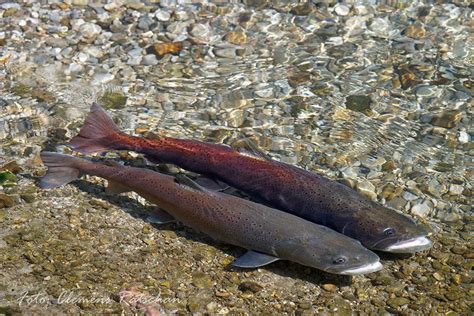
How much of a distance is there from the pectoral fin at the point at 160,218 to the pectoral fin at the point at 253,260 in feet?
2.51

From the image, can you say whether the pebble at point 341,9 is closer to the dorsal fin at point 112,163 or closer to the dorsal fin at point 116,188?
the dorsal fin at point 112,163

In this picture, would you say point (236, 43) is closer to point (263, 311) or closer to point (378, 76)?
point (378, 76)

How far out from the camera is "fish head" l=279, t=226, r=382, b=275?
210 inches

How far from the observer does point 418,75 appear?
8703 mm

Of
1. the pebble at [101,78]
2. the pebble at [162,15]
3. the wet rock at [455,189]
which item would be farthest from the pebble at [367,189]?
the pebble at [162,15]

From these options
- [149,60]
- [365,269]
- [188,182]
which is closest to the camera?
[365,269]

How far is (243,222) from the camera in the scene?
5.71m

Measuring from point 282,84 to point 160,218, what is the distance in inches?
118

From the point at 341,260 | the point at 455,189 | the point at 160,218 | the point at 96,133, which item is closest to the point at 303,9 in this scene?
the point at 455,189

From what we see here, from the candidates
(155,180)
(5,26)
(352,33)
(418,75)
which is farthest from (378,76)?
(5,26)

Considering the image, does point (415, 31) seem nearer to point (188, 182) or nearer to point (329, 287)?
point (188, 182)

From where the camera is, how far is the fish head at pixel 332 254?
5.33 m

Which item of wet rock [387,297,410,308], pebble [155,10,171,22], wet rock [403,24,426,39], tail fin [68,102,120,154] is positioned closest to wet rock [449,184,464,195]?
wet rock [387,297,410,308]

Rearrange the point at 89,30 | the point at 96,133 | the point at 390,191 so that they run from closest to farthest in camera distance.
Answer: the point at 96,133, the point at 390,191, the point at 89,30
